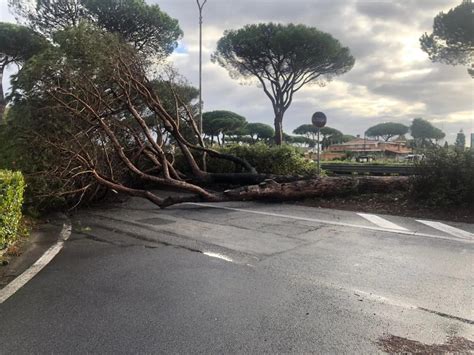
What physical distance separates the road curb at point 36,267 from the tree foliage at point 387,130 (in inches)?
3287

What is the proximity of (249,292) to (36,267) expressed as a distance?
285cm

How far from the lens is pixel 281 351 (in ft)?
9.08

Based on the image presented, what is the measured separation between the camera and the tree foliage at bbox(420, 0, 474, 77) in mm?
21656

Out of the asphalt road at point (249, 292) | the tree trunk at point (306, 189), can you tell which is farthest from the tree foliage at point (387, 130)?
the asphalt road at point (249, 292)

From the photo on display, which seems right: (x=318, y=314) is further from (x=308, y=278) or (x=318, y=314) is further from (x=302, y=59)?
(x=302, y=59)

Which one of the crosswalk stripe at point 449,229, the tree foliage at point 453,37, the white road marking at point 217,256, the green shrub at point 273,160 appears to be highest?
the tree foliage at point 453,37

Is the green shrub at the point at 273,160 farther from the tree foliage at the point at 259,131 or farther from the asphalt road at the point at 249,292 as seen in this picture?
the tree foliage at the point at 259,131

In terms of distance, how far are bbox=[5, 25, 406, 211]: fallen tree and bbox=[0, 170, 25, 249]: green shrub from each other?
2.84 meters

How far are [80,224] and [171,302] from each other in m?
5.06

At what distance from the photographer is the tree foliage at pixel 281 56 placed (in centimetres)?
2694

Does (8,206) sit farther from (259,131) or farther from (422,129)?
(422,129)

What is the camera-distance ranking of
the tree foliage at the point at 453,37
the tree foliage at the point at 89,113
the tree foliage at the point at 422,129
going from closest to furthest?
the tree foliage at the point at 89,113
the tree foliage at the point at 453,37
the tree foliage at the point at 422,129

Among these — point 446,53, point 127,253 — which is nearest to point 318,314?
point 127,253

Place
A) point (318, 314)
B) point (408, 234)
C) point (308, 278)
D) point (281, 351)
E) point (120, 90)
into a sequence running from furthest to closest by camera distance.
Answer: point (120, 90) → point (408, 234) → point (308, 278) → point (318, 314) → point (281, 351)
